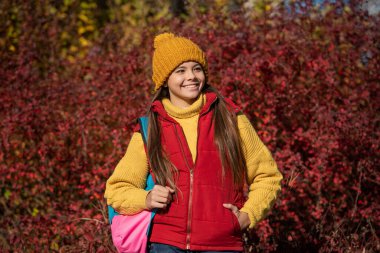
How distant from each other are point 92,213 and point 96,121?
2.91ft

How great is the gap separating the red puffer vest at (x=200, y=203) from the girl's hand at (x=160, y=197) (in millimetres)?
58

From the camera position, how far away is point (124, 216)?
9.25 ft

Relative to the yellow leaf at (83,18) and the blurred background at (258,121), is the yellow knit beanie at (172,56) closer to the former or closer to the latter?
the blurred background at (258,121)

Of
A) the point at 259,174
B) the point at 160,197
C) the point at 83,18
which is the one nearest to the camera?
the point at 160,197

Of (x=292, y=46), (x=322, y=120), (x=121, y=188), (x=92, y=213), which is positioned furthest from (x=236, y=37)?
(x=121, y=188)

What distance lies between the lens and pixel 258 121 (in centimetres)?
529

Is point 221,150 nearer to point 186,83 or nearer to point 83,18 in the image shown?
point 186,83

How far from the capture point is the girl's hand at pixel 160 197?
2611 mm

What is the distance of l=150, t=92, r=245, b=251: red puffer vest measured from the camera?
261 centimetres

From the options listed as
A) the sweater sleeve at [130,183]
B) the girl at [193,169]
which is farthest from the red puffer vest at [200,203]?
the sweater sleeve at [130,183]

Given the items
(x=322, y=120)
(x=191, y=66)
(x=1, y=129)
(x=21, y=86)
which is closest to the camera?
(x=191, y=66)

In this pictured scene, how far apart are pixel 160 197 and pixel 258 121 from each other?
9.19 feet

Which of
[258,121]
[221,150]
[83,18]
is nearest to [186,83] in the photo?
[221,150]

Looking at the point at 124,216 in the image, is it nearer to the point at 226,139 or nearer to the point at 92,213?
the point at 226,139
